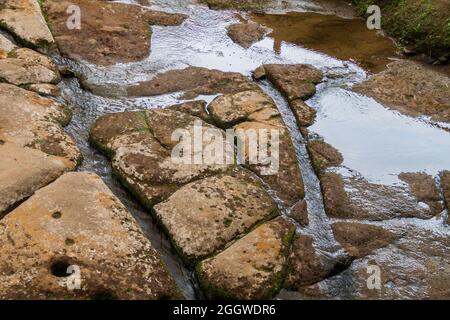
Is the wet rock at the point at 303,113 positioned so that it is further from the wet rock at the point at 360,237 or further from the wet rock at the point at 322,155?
the wet rock at the point at 360,237

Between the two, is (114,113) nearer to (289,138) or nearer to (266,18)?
(289,138)

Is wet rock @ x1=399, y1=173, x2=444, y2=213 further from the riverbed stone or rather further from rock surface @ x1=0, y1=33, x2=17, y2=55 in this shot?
rock surface @ x1=0, y1=33, x2=17, y2=55

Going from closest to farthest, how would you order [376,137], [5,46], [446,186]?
1. [446,186]
2. [376,137]
3. [5,46]

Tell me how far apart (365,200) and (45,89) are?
371cm

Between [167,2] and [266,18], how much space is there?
1673 mm

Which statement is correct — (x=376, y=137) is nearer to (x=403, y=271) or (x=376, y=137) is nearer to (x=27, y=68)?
(x=403, y=271)

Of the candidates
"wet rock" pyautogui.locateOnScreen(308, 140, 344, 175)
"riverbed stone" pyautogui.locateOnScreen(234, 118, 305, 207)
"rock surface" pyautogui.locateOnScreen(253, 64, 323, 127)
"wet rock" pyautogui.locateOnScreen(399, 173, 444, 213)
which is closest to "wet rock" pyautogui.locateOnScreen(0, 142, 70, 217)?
"riverbed stone" pyautogui.locateOnScreen(234, 118, 305, 207)

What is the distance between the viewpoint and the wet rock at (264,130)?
483 centimetres

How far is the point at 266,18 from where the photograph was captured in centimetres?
806

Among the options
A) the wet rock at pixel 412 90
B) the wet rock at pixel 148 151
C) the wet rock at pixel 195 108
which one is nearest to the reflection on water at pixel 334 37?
the wet rock at pixel 412 90

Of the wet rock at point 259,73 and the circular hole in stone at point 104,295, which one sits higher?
the wet rock at point 259,73

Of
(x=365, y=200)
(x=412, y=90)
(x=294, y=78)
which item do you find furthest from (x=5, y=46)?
(x=412, y=90)

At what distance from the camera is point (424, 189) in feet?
16.5

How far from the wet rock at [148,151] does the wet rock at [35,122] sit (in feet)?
1.13
